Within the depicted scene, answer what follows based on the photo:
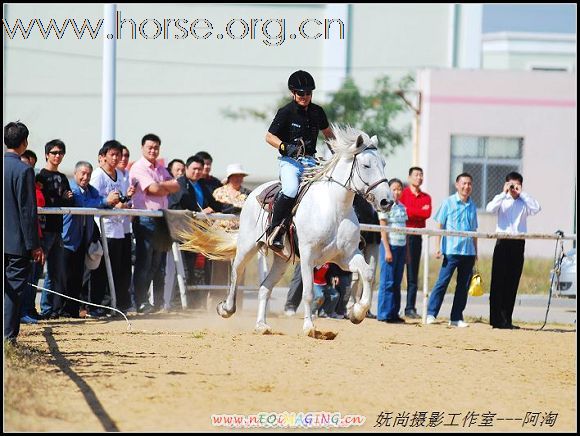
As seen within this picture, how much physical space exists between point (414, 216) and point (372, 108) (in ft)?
69.8

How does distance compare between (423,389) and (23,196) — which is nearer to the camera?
(423,389)

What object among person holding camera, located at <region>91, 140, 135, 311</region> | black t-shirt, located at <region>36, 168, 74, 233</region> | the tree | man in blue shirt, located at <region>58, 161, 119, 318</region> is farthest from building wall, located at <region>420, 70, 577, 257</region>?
black t-shirt, located at <region>36, 168, 74, 233</region>

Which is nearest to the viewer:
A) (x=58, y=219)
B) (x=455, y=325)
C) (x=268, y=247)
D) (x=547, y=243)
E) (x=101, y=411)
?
(x=101, y=411)

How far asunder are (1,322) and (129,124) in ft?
91.2

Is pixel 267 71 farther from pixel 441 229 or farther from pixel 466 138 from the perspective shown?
pixel 441 229

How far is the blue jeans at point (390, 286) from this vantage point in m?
14.7

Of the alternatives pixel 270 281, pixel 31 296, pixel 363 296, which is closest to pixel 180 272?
pixel 31 296

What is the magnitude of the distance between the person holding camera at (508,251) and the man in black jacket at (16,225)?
7.09 metres

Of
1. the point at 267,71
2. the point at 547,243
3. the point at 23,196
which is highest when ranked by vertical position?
the point at 267,71

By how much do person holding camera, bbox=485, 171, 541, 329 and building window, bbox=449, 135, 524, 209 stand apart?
17569 mm

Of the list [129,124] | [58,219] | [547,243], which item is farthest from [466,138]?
[58,219]

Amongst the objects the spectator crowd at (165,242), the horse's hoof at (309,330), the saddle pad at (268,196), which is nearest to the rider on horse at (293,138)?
the saddle pad at (268,196)

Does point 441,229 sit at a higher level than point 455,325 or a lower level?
higher

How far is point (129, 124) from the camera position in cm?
3672
